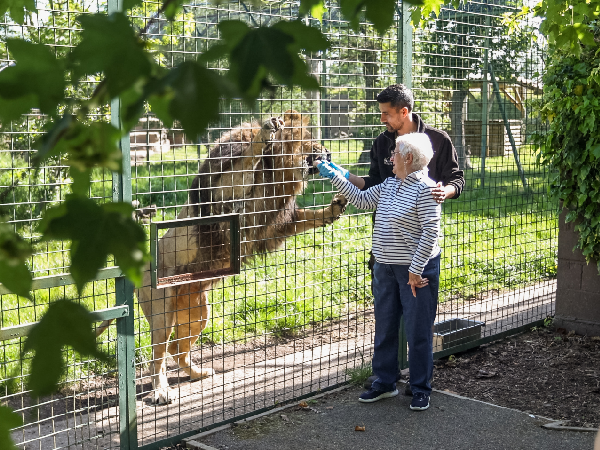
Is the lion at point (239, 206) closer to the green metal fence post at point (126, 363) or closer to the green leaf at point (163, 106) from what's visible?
the green metal fence post at point (126, 363)

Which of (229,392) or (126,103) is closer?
(126,103)

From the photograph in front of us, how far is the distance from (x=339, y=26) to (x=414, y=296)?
7.03ft

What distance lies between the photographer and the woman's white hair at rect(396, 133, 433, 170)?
4.67 metres

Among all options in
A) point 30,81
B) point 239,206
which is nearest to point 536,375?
point 239,206

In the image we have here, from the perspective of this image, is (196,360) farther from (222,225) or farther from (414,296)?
(414,296)

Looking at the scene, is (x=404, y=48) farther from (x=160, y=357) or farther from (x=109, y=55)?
(x=109, y=55)

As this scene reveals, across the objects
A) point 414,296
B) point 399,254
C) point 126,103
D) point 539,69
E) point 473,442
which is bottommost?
point 473,442

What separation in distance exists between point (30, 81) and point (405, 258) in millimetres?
4130

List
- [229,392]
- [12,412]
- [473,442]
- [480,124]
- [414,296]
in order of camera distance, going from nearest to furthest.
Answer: [12,412] → [473,442] → [414,296] → [229,392] → [480,124]

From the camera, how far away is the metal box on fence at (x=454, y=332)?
20.4 feet

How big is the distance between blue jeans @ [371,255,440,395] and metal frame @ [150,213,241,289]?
1163mm

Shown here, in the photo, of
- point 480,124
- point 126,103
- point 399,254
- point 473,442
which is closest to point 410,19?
point 480,124

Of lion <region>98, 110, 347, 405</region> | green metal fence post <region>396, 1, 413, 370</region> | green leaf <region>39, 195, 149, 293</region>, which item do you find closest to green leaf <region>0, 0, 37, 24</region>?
green leaf <region>39, 195, 149, 293</region>

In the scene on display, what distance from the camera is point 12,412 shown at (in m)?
0.96
